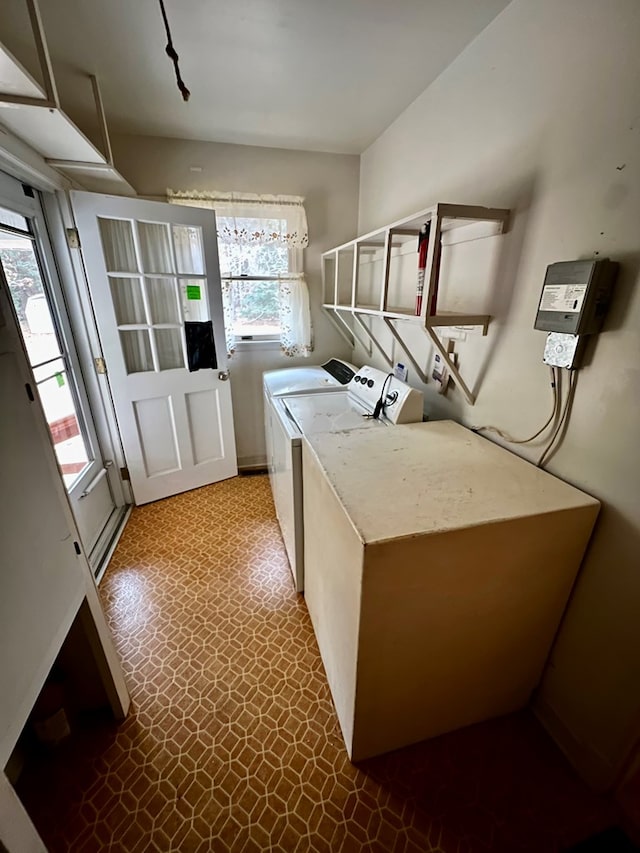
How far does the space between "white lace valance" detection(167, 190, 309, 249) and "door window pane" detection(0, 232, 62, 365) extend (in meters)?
1.00

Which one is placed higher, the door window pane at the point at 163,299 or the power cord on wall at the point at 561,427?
the door window pane at the point at 163,299

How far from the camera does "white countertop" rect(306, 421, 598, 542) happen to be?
3.00 ft

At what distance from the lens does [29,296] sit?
71.1 inches

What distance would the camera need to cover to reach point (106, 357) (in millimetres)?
2203

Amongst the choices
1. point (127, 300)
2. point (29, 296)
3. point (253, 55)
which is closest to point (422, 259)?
point (253, 55)

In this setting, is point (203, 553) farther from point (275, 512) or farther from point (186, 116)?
point (186, 116)

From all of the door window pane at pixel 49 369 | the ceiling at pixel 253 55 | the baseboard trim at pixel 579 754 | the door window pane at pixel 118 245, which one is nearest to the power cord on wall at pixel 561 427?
the baseboard trim at pixel 579 754

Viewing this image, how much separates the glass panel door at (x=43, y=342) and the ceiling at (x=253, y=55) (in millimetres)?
719

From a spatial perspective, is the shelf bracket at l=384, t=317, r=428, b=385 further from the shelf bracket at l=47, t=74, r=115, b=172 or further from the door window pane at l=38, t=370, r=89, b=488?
the door window pane at l=38, t=370, r=89, b=488

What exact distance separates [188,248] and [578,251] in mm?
2214

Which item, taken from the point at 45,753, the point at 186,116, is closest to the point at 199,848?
the point at 45,753

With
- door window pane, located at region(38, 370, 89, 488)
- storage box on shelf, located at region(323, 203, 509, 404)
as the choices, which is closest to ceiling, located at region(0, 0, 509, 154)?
storage box on shelf, located at region(323, 203, 509, 404)

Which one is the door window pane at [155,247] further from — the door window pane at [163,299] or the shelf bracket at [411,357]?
the shelf bracket at [411,357]

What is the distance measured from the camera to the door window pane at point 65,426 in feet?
6.37
